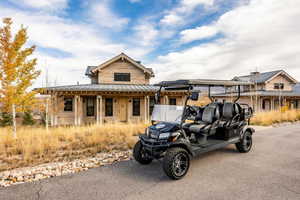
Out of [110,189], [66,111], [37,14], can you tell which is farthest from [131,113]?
[110,189]

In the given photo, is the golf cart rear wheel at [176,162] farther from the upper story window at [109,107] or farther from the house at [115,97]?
the upper story window at [109,107]

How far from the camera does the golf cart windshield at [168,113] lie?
4117 millimetres

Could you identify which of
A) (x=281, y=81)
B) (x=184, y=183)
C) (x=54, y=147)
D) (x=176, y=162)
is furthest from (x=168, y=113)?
(x=281, y=81)

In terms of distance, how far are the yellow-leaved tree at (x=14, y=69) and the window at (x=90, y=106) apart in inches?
310

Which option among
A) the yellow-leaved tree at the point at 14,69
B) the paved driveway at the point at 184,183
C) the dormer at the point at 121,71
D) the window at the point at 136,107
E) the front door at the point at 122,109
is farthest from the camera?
the window at the point at 136,107

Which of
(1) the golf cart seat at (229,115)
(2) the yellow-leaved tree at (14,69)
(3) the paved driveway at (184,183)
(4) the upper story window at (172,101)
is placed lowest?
(3) the paved driveway at (184,183)

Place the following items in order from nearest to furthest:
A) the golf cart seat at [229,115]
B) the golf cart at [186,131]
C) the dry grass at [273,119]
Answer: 1. the golf cart at [186,131]
2. the golf cart seat at [229,115]
3. the dry grass at [273,119]

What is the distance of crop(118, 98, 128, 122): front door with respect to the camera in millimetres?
16297

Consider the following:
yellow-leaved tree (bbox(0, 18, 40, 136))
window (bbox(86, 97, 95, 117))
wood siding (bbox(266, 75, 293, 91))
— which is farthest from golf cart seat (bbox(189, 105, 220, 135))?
wood siding (bbox(266, 75, 293, 91))

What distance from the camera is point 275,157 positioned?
4.92 metres

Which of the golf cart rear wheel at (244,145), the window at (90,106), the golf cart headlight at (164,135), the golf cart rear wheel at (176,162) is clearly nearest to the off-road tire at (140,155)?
the golf cart headlight at (164,135)

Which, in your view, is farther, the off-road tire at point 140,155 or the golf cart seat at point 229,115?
the golf cart seat at point 229,115

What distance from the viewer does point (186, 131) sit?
178 inches

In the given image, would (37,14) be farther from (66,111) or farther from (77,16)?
(66,111)
